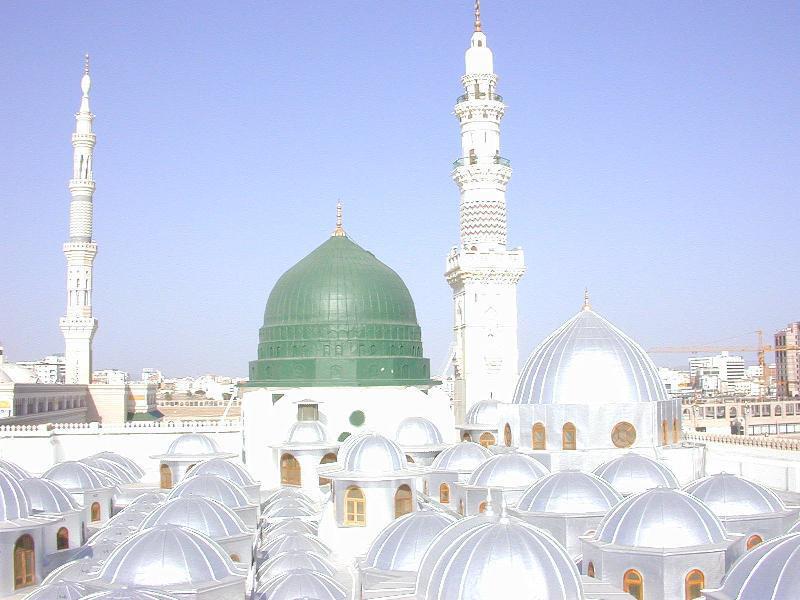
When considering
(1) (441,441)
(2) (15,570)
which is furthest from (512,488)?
(2) (15,570)

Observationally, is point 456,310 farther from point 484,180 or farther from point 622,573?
point 622,573

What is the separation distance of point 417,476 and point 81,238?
23.9 metres

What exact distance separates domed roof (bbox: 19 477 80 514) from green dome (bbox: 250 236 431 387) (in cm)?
1101

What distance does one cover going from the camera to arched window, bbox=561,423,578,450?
17438 millimetres

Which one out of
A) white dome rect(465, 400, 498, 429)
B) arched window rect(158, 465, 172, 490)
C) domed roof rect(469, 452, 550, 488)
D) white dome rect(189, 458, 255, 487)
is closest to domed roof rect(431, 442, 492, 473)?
domed roof rect(469, 452, 550, 488)

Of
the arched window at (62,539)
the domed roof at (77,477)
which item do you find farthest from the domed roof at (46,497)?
the domed roof at (77,477)

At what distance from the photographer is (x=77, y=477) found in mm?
17766

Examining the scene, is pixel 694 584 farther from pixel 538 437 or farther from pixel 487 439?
pixel 487 439

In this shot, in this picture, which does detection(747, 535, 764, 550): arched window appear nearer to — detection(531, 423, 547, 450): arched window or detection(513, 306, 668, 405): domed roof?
detection(513, 306, 668, 405): domed roof

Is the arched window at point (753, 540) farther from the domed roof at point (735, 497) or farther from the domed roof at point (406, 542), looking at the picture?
the domed roof at point (406, 542)

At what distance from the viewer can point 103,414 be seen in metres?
39.9

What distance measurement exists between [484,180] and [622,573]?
19036 mm

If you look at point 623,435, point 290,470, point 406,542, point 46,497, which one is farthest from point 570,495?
point 290,470

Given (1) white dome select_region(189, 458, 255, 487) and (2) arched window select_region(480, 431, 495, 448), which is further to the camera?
(2) arched window select_region(480, 431, 495, 448)
